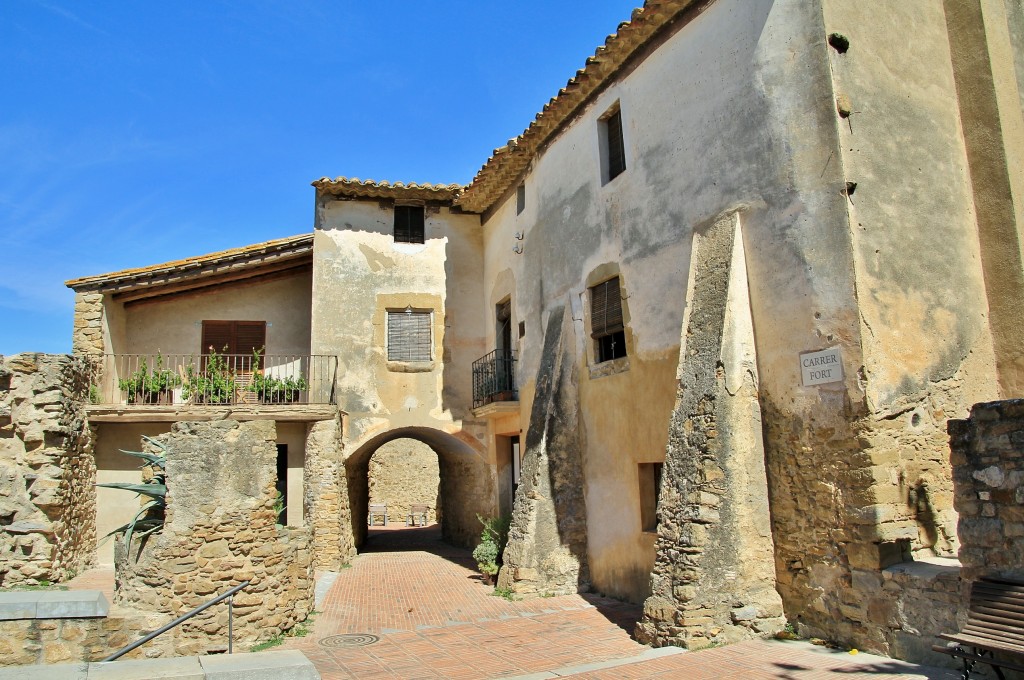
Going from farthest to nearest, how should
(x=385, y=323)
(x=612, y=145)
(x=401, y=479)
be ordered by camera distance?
(x=401, y=479) → (x=385, y=323) → (x=612, y=145)

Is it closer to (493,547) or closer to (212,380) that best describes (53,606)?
(493,547)

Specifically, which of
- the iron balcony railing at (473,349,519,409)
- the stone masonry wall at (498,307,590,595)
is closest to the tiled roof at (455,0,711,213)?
the iron balcony railing at (473,349,519,409)

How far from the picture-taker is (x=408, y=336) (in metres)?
17.9

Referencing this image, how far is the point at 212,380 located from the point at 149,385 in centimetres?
144

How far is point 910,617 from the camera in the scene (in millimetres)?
7371

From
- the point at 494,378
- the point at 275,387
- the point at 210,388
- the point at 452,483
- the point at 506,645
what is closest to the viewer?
the point at 506,645

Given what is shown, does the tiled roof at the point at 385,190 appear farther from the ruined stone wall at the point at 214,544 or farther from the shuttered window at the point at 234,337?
the ruined stone wall at the point at 214,544

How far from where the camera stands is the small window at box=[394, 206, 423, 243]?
60.6ft

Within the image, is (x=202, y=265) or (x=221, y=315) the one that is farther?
(x=221, y=315)

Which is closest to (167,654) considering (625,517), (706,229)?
(625,517)

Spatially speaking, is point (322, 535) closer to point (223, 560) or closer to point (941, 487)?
point (223, 560)

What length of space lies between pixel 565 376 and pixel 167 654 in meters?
7.84

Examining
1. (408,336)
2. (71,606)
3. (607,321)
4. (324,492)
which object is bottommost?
(71,606)

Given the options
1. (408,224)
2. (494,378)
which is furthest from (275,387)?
(408,224)
